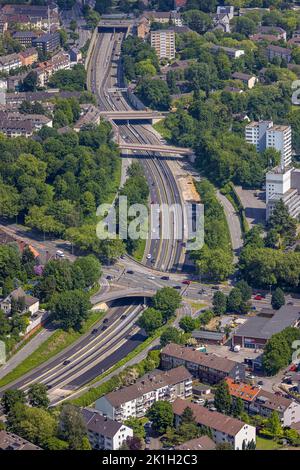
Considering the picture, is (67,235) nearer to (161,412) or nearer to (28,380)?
(28,380)

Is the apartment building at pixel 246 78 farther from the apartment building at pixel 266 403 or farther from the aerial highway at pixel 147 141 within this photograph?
the apartment building at pixel 266 403

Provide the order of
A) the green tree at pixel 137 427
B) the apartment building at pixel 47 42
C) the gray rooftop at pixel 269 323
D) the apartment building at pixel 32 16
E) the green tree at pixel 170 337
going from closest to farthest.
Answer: the green tree at pixel 137 427, the green tree at pixel 170 337, the gray rooftop at pixel 269 323, the apartment building at pixel 47 42, the apartment building at pixel 32 16

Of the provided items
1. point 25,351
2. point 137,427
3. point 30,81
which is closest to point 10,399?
point 137,427

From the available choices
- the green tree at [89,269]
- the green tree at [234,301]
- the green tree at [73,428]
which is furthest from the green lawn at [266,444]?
the green tree at [89,269]

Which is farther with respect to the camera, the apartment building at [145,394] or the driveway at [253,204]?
the driveway at [253,204]

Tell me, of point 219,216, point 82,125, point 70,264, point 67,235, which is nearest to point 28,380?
point 70,264

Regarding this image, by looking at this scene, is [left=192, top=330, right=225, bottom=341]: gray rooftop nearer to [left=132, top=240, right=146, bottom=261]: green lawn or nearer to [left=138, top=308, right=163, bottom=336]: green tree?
[left=138, top=308, right=163, bottom=336]: green tree

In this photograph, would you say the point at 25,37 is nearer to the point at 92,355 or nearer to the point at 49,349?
the point at 49,349
